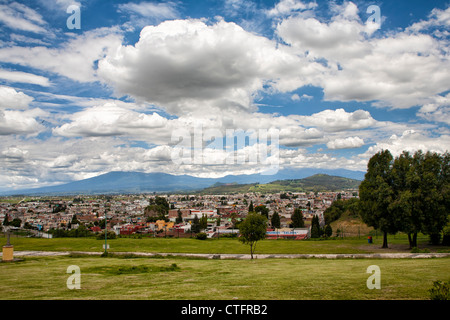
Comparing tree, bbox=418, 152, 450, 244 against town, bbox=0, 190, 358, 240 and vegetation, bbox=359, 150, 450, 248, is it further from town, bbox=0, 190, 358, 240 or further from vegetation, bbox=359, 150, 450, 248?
town, bbox=0, 190, 358, 240

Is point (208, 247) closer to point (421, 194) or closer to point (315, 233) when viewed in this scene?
point (421, 194)

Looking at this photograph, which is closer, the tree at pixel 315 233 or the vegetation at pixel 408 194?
the vegetation at pixel 408 194

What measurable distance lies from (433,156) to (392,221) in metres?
7.49

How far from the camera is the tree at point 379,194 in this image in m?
26.9

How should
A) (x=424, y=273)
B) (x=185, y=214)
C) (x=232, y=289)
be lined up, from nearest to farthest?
(x=232, y=289), (x=424, y=273), (x=185, y=214)

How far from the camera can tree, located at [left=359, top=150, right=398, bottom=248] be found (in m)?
26.9

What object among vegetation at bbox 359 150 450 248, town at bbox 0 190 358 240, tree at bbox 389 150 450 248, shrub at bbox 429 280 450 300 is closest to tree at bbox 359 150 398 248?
vegetation at bbox 359 150 450 248

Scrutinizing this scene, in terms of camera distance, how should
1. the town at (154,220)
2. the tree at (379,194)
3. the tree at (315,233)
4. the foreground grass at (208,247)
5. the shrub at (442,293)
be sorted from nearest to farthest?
the shrub at (442,293)
the tree at (379,194)
the foreground grass at (208,247)
the tree at (315,233)
the town at (154,220)

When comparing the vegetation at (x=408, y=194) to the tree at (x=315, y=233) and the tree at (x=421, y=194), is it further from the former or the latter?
the tree at (x=315, y=233)

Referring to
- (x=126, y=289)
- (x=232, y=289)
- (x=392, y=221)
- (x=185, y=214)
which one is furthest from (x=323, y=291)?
(x=185, y=214)

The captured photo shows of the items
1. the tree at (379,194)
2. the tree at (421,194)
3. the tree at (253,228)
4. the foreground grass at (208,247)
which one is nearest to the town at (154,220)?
the foreground grass at (208,247)
